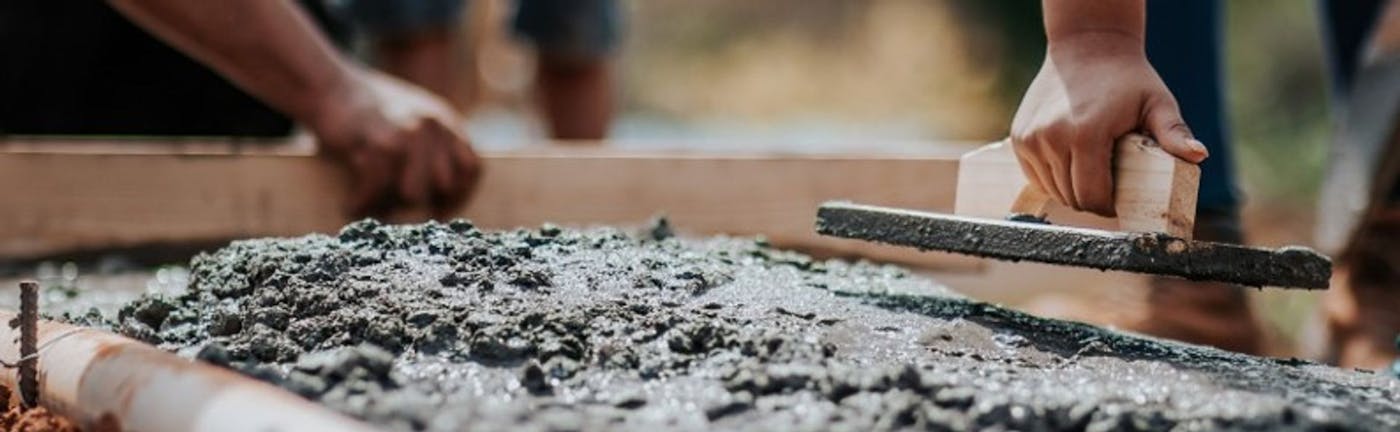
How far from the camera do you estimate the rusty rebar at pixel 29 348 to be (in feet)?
3.86

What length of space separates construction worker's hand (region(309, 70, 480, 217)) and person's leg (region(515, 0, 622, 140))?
1.33 m

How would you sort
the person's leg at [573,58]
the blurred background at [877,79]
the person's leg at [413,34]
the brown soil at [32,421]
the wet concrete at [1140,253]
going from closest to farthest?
the brown soil at [32,421] < the wet concrete at [1140,253] < the person's leg at [413,34] < the person's leg at [573,58] < the blurred background at [877,79]

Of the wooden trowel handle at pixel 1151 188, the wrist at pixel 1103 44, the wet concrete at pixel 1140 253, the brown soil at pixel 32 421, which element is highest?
the wrist at pixel 1103 44

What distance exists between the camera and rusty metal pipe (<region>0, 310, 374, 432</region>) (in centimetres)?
89

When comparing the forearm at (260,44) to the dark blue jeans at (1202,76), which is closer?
the forearm at (260,44)

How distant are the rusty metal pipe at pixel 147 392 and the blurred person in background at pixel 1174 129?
29.0 inches

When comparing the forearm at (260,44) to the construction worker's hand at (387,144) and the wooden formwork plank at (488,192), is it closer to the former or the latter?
the construction worker's hand at (387,144)

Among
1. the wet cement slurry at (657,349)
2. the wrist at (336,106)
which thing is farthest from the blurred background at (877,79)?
the wet cement slurry at (657,349)

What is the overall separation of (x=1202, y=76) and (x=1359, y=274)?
1.49 ft

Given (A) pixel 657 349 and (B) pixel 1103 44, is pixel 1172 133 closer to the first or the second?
(B) pixel 1103 44

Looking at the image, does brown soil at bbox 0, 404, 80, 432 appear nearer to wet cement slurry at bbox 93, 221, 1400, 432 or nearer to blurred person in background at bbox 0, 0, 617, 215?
wet cement slurry at bbox 93, 221, 1400, 432

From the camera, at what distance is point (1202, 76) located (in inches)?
95.3

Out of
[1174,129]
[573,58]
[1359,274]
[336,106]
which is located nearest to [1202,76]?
[1359,274]

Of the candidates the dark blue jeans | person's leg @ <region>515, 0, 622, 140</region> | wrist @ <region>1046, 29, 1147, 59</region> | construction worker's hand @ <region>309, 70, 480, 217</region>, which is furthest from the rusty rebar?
person's leg @ <region>515, 0, 622, 140</region>
